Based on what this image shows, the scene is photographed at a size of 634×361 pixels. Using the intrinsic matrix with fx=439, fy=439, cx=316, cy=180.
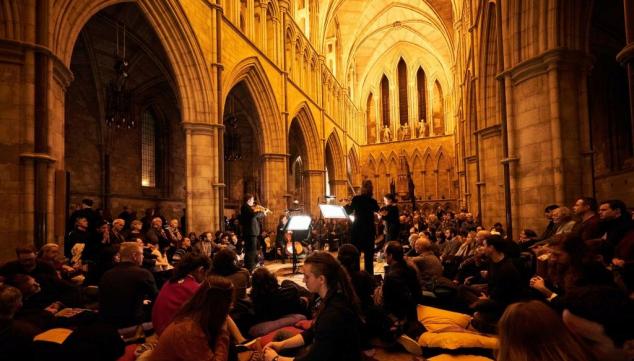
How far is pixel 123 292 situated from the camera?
165 inches

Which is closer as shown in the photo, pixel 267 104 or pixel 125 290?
pixel 125 290

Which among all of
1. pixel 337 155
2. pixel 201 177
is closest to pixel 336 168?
pixel 337 155

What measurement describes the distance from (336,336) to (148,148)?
58.3 feet

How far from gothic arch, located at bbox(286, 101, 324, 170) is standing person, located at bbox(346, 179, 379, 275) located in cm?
1508

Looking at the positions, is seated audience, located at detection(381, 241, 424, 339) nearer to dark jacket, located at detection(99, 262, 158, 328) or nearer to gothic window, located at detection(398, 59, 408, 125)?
dark jacket, located at detection(99, 262, 158, 328)

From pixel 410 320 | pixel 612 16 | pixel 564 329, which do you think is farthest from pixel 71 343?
pixel 612 16

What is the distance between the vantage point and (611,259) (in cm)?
416

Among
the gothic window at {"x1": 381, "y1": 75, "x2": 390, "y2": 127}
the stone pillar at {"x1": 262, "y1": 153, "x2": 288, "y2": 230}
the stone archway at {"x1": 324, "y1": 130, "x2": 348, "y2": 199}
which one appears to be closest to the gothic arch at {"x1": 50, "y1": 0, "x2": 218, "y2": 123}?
the stone pillar at {"x1": 262, "y1": 153, "x2": 288, "y2": 230}

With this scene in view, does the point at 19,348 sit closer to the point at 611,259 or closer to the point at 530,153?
the point at 611,259

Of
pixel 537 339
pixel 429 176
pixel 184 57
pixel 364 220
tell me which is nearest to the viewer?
pixel 537 339

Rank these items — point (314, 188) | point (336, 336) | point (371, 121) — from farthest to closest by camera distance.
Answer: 1. point (371, 121)
2. point (314, 188)
3. point (336, 336)

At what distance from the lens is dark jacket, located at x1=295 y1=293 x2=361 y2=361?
2.39 metres

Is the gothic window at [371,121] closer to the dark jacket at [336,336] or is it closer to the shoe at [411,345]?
the shoe at [411,345]

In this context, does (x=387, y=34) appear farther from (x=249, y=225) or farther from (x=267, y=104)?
(x=249, y=225)
